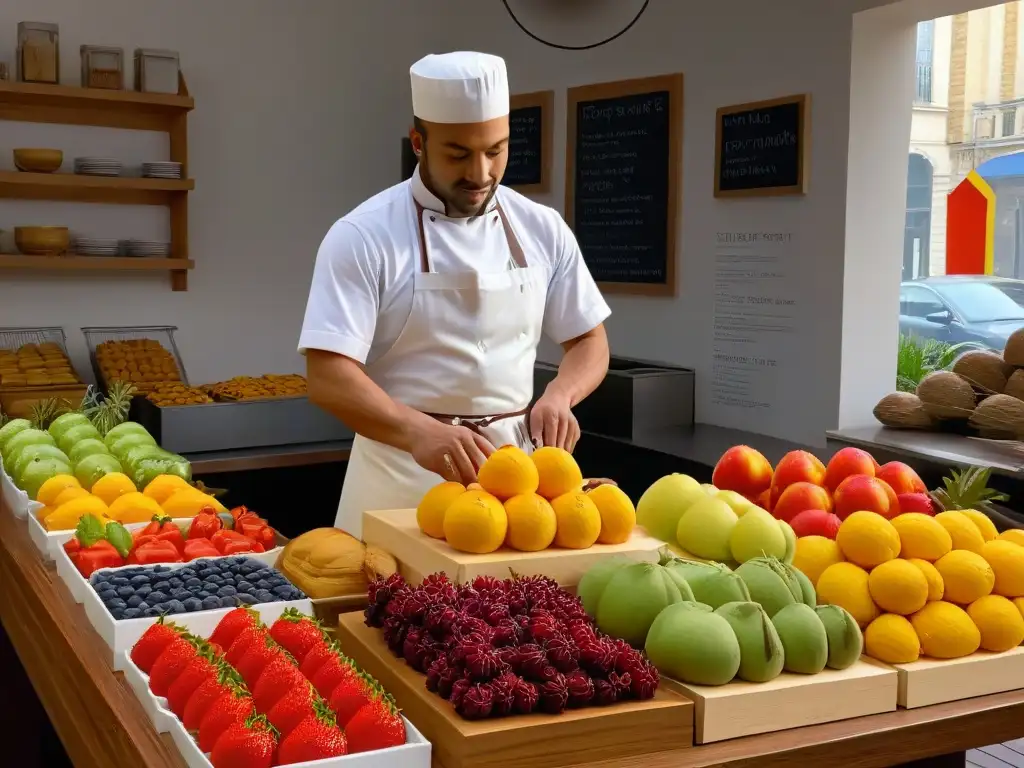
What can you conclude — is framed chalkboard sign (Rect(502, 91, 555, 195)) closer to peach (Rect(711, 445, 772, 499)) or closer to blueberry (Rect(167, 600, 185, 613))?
peach (Rect(711, 445, 772, 499))

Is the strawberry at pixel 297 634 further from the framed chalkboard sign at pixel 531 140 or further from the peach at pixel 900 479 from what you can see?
the framed chalkboard sign at pixel 531 140

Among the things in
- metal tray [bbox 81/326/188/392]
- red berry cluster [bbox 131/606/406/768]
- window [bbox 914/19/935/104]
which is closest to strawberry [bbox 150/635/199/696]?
red berry cluster [bbox 131/606/406/768]

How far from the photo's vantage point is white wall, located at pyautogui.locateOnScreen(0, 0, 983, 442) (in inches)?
142

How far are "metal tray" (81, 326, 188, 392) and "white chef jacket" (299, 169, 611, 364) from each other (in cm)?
258

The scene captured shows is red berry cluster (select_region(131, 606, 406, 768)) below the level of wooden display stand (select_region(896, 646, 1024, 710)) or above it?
above

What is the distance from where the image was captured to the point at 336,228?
7.52 feet

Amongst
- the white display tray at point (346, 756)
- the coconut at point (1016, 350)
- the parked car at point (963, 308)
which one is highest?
the parked car at point (963, 308)

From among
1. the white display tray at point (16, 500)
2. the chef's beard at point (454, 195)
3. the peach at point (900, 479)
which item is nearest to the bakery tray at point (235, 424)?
the white display tray at point (16, 500)

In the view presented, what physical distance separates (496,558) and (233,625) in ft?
1.15

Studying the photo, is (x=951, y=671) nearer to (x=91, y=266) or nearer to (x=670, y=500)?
(x=670, y=500)

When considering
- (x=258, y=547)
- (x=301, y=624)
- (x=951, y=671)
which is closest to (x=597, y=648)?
(x=301, y=624)

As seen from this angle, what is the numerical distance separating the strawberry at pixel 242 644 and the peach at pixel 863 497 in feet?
2.99

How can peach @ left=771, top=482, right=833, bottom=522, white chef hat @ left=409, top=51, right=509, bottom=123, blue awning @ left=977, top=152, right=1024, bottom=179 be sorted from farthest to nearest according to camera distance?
blue awning @ left=977, top=152, right=1024, bottom=179
white chef hat @ left=409, top=51, right=509, bottom=123
peach @ left=771, top=482, right=833, bottom=522

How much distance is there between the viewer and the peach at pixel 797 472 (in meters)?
1.87
